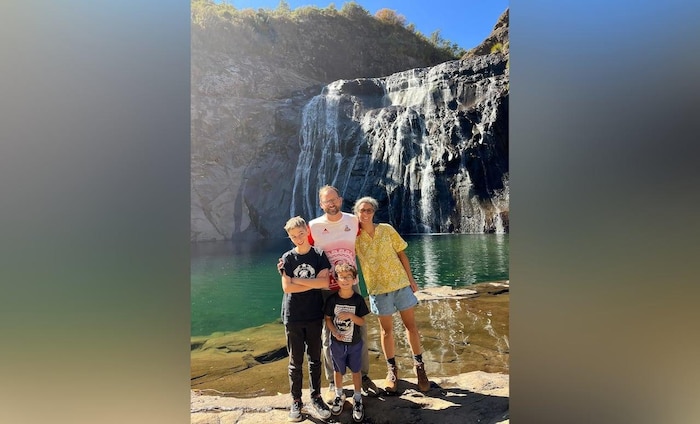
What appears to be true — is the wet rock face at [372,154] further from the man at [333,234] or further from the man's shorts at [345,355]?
the man's shorts at [345,355]

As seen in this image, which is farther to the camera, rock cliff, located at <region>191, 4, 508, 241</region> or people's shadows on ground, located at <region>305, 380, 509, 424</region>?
rock cliff, located at <region>191, 4, 508, 241</region>

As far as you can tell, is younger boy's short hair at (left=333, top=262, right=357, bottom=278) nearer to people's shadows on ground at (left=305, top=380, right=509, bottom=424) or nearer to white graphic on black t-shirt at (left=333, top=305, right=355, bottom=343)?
white graphic on black t-shirt at (left=333, top=305, right=355, bottom=343)

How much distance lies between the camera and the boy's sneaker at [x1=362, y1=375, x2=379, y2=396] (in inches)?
99.1

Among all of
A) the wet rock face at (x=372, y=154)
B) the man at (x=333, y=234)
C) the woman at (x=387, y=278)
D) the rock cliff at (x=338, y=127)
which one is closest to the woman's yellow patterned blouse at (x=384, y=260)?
the woman at (x=387, y=278)

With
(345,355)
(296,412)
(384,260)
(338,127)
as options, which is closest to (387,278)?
(384,260)

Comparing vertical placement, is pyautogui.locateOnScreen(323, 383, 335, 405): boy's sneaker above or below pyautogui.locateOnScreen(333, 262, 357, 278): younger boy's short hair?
below

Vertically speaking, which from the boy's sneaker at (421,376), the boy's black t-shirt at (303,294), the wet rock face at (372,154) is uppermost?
the wet rock face at (372,154)

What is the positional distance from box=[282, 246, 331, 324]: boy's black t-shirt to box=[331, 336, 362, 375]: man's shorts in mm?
195

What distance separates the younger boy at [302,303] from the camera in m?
2.30

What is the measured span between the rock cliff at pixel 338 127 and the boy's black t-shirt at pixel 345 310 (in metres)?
3.59

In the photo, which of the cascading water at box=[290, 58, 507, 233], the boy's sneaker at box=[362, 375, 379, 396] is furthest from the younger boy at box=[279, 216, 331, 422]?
the cascading water at box=[290, 58, 507, 233]
